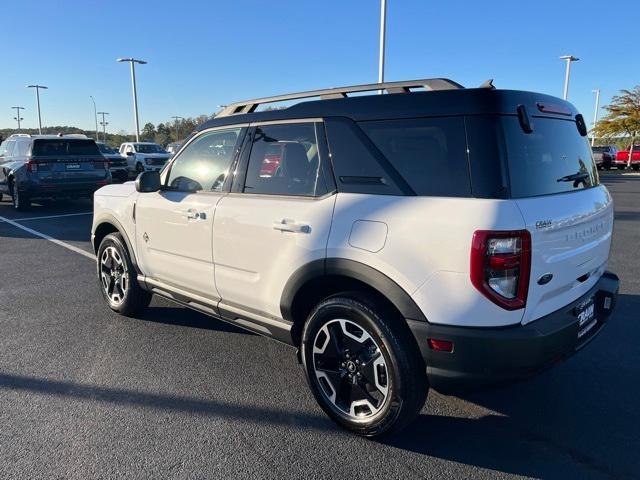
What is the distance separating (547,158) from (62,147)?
466 inches

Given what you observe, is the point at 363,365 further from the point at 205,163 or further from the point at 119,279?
the point at 119,279

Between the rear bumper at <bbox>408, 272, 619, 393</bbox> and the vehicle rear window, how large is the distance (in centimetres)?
1157

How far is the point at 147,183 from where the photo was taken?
3.99 metres

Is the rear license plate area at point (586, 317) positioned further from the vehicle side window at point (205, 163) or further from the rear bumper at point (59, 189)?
the rear bumper at point (59, 189)

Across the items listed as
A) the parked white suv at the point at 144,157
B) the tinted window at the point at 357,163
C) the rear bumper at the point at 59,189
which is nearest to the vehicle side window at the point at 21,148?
the rear bumper at the point at 59,189

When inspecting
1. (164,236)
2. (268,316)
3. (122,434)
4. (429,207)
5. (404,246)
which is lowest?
(122,434)

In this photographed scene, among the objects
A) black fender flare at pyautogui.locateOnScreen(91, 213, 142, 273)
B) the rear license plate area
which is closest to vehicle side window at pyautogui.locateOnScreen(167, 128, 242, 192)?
black fender flare at pyautogui.locateOnScreen(91, 213, 142, 273)

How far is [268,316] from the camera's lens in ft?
10.7

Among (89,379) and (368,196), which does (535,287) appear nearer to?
(368,196)

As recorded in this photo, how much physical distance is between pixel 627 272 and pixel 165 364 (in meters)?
5.53

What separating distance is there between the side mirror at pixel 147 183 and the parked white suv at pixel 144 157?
20972 millimetres

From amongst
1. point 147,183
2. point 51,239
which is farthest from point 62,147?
point 147,183

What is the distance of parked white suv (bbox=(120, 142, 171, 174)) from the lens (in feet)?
79.3

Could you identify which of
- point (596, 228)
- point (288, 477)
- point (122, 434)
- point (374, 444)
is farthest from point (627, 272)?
point (122, 434)
